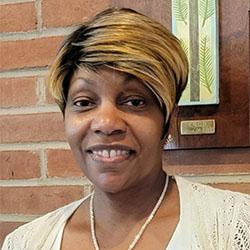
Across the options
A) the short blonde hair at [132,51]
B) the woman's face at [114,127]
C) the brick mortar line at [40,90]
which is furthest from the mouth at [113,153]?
the brick mortar line at [40,90]

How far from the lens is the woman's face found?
1109mm

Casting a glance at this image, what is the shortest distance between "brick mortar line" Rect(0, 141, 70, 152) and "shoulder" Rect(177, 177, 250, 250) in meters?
0.43

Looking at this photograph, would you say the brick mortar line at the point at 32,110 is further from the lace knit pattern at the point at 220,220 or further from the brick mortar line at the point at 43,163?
the lace knit pattern at the point at 220,220

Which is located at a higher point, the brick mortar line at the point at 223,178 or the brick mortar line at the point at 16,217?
the brick mortar line at the point at 223,178

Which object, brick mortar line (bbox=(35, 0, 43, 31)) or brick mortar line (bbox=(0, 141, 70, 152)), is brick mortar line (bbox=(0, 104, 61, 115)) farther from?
brick mortar line (bbox=(35, 0, 43, 31))

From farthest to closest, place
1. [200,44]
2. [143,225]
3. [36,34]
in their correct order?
[36,34] → [200,44] → [143,225]

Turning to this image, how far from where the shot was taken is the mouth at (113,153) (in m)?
1.12

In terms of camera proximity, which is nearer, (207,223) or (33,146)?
(207,223)

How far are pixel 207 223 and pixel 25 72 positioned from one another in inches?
26.5

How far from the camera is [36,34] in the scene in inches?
61.0

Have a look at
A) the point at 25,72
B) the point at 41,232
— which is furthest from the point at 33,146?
the point at 41,232

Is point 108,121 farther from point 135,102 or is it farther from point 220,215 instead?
point 220,215

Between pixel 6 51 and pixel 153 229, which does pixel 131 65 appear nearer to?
pixel 153 229

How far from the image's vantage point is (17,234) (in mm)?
1320
